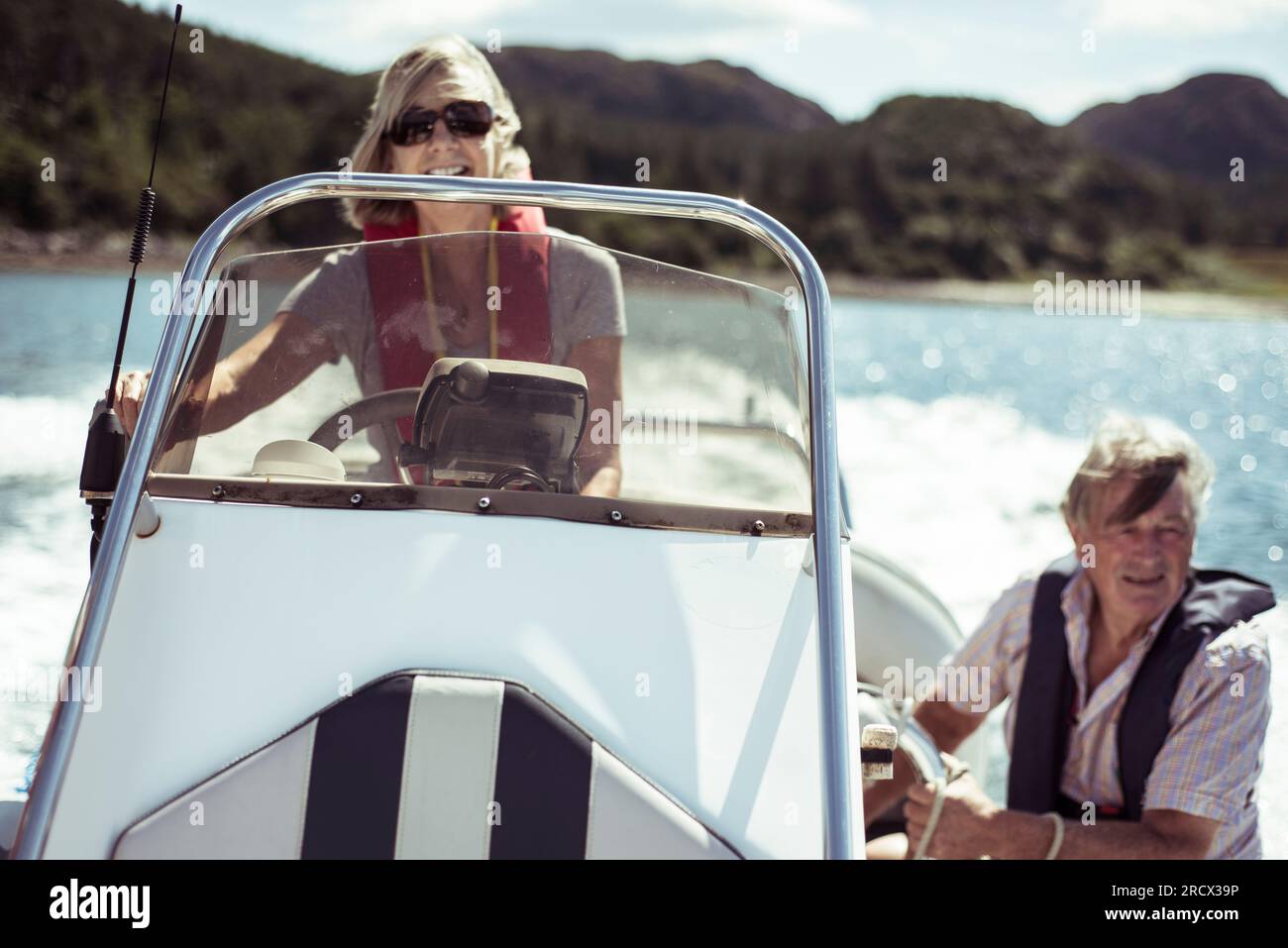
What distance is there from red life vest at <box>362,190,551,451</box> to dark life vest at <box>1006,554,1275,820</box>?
1.16 meters

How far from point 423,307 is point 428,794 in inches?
27.0

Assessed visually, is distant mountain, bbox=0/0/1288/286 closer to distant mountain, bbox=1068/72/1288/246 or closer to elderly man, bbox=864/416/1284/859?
distant mountain, bbox=1068/72/1288/246

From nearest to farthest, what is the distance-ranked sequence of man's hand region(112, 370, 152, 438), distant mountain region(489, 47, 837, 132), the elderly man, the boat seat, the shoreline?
the boat seat, man's hand region(112, 370, 152, 438), the elderly man, the shoreline, distant mountain region(489, 47, 837, 132)

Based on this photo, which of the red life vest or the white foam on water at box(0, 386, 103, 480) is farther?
the white foam on water at box(0, 386, 103, 480)

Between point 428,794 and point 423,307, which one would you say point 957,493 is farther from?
point 428,794

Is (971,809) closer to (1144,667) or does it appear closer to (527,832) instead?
(1144,667)

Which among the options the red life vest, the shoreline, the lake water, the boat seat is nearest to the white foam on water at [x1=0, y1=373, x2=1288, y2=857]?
the lake water

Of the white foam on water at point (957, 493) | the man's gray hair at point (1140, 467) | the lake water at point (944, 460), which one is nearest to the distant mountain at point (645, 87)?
the lake water at point (944, 460)

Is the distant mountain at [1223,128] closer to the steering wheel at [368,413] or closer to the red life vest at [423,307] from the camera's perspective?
the red life vest at [423,307]

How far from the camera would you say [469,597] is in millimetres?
1332

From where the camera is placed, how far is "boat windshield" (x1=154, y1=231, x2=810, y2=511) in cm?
151

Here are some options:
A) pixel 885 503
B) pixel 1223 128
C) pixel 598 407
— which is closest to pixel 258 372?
pixel 598 407

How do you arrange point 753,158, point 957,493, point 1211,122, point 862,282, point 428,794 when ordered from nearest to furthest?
point 428,794 → point 957,493 → point 1211,122 → point 862,282 → point 753,158
